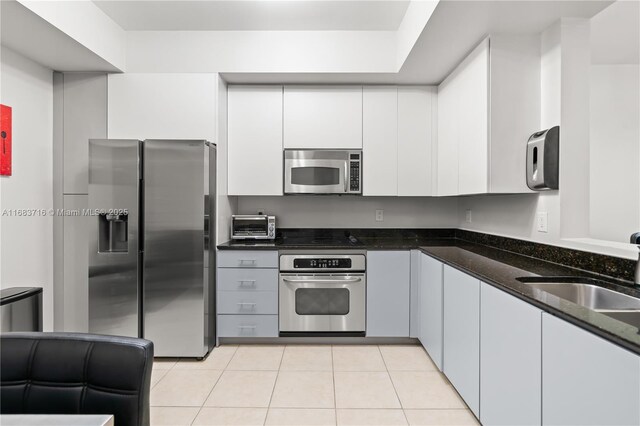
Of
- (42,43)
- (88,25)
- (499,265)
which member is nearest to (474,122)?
(499,265)

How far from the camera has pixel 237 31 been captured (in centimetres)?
293

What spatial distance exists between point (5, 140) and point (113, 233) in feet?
2.98

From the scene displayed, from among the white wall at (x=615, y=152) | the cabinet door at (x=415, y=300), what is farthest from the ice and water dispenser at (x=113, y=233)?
the white wall at (x=615, y=152)

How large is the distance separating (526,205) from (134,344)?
238 centimetres

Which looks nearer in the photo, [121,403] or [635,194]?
[121,403]

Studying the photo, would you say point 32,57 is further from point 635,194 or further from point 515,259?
point 635,194

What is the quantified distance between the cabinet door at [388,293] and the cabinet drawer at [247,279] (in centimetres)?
80

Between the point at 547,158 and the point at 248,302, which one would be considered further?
the point at 248,302

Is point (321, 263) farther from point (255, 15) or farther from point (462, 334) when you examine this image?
point (255, 15)

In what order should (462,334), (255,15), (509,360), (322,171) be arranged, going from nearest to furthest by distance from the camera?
(509,360) → (462,334) → (255,15) → (322,171)

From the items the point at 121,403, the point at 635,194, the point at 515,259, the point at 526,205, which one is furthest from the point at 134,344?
the point at 635,194

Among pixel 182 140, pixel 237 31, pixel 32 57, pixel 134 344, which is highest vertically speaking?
pixel 237 31

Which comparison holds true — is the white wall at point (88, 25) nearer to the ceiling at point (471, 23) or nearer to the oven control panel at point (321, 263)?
the oven control panel at point (321, 263)

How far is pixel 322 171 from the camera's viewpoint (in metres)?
3.18
